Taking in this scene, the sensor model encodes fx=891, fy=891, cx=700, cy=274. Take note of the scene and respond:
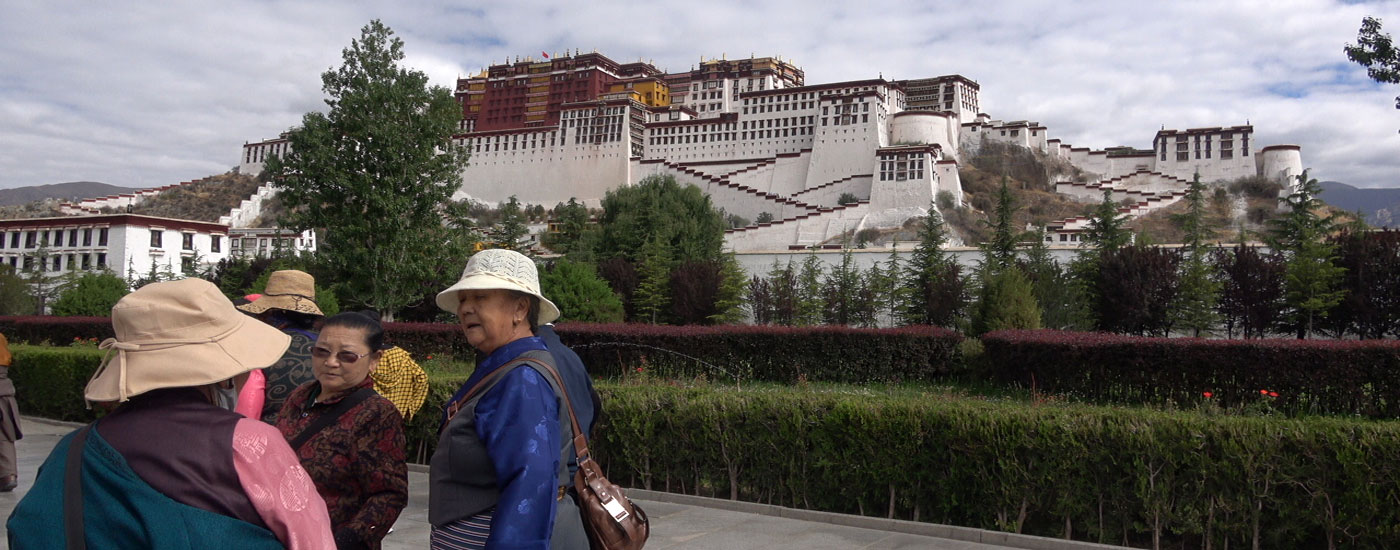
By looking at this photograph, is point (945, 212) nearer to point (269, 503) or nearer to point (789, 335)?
point (789, 335)

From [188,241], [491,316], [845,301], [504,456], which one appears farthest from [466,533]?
[188,241]

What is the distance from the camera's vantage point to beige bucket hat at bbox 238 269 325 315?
3975 mm

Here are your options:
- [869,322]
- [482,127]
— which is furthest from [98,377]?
[482,127]

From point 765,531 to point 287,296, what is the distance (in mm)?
3287

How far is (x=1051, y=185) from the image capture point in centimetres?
6294

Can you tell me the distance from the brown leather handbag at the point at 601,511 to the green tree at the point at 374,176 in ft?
58.6

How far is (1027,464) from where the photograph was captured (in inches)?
215

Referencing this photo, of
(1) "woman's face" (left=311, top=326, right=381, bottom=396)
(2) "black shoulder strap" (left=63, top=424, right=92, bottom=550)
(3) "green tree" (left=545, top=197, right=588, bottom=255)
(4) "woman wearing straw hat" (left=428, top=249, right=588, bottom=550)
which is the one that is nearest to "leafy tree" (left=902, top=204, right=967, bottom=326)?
(3) "green tree" (left=545, top=197, right=588, bottom=255)

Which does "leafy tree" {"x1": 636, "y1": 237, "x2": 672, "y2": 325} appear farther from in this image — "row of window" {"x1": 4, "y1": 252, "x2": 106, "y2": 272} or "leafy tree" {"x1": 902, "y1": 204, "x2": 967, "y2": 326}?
"row of window" {"x1": 4, "y1": 252, "x2": 106, "y2": 272}

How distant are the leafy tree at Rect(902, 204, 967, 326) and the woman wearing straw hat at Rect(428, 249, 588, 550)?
21.0 metres

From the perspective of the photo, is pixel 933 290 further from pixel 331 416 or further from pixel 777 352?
pixel 331 416

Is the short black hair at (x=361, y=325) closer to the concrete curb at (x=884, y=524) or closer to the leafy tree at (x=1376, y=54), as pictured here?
the concrete curb at (x=884, y=524)

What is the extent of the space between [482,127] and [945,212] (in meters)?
42.2

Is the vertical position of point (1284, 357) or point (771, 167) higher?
point (771, 167)
